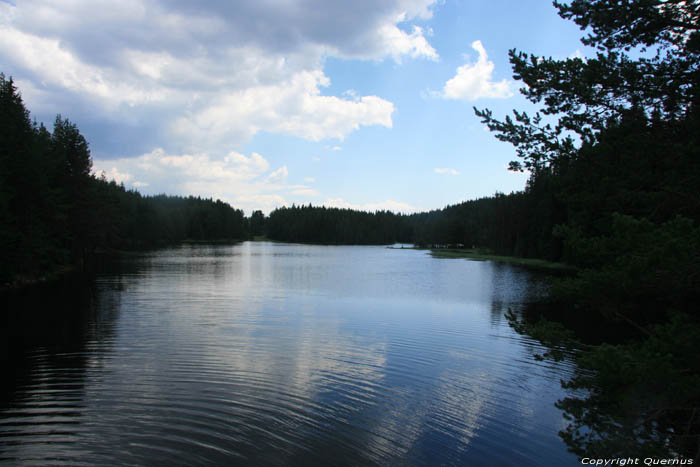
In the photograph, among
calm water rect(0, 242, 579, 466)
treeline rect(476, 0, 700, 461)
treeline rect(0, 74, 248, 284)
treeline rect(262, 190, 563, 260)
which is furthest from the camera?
treeline rect(262, 190, 563, 260)

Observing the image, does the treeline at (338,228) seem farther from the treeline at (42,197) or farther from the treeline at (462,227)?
the treeline at (42,197)

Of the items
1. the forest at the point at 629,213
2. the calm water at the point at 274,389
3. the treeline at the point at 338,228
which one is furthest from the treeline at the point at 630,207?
the treeline at the point at 338,228

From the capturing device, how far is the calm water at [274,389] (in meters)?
7.04

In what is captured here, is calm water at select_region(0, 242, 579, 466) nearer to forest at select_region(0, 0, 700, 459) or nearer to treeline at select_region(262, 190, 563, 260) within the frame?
forest at select_region(0, 0, 700, 459)

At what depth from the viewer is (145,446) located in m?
6.90

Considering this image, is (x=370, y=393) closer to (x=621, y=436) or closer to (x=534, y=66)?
(x=621, y=436)

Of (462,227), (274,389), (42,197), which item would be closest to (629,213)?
(274,389)

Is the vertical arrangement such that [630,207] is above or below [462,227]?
below

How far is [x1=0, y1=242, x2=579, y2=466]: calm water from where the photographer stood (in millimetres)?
7039

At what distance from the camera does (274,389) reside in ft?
31.9

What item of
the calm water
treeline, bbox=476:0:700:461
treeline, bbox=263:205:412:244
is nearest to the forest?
treeline, bbox=476:0:700:461

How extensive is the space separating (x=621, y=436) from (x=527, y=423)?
4624 mm

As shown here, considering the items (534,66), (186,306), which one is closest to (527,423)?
(534,66)

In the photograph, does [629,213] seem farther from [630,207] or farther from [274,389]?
[274,389]
